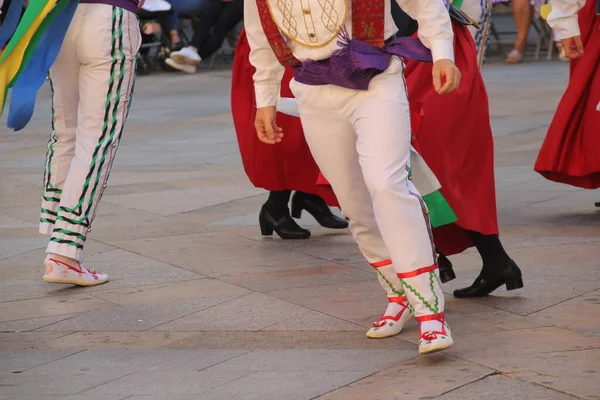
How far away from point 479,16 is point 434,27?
190cm

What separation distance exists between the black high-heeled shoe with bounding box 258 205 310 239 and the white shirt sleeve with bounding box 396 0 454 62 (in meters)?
2.46

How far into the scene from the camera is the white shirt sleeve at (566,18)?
668 cm

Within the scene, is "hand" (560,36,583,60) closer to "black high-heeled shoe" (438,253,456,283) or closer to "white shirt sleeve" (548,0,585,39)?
"white shirt sleeve" (548,0,585,39)

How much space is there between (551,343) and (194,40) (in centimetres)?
1199

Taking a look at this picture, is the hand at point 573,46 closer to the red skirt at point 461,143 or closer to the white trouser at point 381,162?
the red skirt at point 461,143

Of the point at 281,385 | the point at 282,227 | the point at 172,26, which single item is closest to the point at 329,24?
the point at 281,385

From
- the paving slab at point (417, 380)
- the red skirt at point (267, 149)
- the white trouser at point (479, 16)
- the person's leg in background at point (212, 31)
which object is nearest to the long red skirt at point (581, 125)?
the white trouser at point (479, 16)

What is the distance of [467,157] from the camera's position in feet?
17.6

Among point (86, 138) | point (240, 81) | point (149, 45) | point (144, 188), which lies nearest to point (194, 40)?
point (149, 45)

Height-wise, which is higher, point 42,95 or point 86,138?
point 86,138

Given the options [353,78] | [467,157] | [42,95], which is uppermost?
[353,78]

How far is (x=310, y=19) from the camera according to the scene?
14.8 feet

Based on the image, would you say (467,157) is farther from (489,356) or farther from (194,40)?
(194,40)

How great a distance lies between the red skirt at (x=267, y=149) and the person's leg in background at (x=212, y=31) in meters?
8.53
